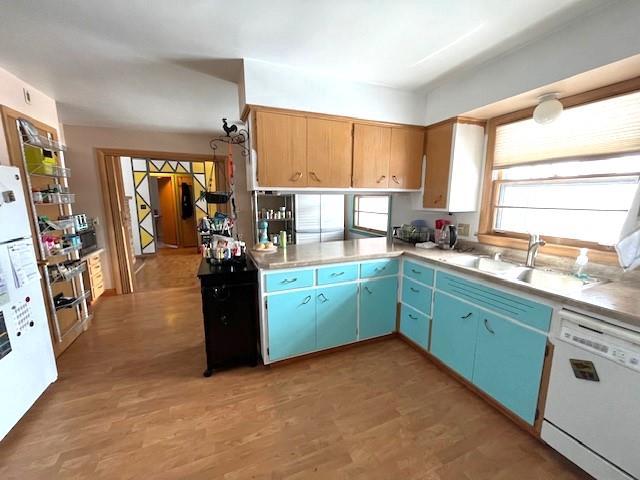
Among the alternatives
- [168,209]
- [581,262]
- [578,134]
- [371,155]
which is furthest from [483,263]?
[168,209]

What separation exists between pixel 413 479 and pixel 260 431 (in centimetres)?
89

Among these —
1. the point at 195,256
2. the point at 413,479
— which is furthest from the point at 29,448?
the point at 195,256

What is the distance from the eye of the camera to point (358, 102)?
2.45m

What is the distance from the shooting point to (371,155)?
255cm

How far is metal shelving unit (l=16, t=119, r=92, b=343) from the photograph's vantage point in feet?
7.09

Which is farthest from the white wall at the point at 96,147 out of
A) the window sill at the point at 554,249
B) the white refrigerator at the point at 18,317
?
the window sill at the point at 554,249

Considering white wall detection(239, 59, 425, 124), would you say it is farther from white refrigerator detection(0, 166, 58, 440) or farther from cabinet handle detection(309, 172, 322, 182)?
white refrigerator detection(0, 166, 58, 440)

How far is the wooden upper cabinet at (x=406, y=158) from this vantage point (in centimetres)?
264

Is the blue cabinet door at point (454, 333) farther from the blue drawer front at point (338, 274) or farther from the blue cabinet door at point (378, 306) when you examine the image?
the blue drawer front at point (338, 274)

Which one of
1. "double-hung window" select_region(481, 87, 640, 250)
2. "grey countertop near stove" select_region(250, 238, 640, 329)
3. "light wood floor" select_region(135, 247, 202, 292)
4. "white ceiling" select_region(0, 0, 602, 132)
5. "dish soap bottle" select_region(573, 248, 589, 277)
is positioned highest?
"white ceiling" select_region(0, 0, 602, 132)

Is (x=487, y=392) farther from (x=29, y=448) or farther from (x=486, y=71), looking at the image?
(x=29, y=448)

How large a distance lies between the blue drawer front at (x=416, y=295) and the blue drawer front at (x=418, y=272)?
52mm

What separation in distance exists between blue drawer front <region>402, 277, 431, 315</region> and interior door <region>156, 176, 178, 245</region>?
6998 mm

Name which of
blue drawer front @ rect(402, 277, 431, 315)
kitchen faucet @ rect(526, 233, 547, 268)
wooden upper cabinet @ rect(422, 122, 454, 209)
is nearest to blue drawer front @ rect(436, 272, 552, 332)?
blue drawer front @ rect(402, 277, 431, 315)
